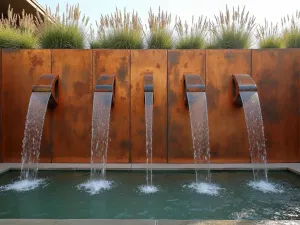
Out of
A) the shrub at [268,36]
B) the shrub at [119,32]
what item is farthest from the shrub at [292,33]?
the shrub at [119,32]

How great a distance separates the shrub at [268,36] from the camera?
6801 millimetres

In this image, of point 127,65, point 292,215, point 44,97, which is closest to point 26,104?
point 44,97

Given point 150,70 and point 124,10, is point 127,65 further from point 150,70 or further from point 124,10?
point 124,10

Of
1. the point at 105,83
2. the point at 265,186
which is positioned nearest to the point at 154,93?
the point at 105,83

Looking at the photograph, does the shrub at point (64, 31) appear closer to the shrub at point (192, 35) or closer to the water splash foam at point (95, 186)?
the shrub at point (192, 35)

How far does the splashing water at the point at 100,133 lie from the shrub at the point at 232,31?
9.19ft

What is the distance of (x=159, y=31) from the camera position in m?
6.79

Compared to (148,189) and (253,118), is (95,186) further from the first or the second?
(253,118)

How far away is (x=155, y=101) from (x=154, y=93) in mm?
154

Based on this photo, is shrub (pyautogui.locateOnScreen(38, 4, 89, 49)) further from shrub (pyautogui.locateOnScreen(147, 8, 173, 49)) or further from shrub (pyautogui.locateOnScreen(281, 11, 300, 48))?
shrub (pyautogui.locateOnScreen(281, 11, 300, 48))

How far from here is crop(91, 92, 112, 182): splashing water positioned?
5.30 metres

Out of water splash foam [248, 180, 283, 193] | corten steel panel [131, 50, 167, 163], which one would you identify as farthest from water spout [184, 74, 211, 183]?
water splash foam [248, 180, 283, 193]

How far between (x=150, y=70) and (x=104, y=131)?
146cm

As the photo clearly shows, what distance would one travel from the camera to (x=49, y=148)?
20.2 ft
